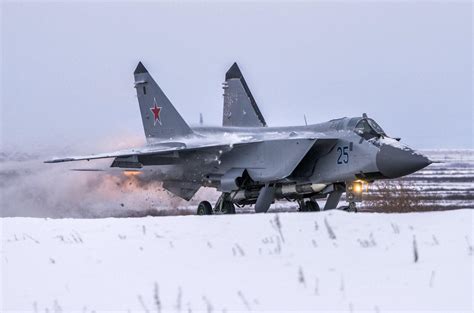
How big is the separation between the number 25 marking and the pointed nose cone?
91 cm

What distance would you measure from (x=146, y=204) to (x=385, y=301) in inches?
785

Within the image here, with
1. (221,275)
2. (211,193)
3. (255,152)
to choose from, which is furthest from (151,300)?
(211,193)

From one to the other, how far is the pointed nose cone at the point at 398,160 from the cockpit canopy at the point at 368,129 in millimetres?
627

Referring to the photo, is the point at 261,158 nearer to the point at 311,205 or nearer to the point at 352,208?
the point at 311,205

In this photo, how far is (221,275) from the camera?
27.3 ft

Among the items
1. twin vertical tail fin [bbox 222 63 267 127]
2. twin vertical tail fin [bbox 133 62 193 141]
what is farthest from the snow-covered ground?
twin vertical tail fin [bbox 222 63 267 127]

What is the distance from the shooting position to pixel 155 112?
80.4ft

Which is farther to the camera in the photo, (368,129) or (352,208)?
(368,129)

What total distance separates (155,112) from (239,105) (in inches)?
110

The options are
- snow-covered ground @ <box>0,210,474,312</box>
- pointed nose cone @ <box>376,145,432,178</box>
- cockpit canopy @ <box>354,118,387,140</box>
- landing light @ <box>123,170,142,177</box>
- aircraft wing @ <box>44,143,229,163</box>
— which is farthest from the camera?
landing light @ <box>123,170,142,177</box>

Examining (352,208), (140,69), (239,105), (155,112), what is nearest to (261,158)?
(352,208)

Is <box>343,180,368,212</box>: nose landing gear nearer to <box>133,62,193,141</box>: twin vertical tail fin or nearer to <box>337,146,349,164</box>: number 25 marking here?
<box>337,146,349,164</box>: number 25 marking

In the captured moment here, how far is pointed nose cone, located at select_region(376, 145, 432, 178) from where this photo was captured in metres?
18.3

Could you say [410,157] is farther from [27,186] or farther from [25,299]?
[27,186]
